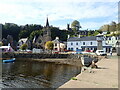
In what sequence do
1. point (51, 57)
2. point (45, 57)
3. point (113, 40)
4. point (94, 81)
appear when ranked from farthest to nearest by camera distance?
1. point (113, 40)
2. point (45, 57)
3. point (51, 57)
4. point (94, 81)

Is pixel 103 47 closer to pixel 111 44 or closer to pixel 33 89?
pixel 111 44

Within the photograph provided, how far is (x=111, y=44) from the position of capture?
55750mm

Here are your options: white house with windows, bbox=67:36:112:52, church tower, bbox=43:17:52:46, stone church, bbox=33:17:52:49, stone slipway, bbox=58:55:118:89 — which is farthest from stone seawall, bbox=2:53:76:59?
church tower, bbox=43:17:52:46

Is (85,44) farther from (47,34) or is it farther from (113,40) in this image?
(47,34)

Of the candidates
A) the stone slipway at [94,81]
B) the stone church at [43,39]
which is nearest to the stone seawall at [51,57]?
the stone slipway at [94,81]

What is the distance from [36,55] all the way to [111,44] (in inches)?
1155

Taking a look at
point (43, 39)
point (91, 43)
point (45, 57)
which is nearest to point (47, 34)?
point (43, 39)

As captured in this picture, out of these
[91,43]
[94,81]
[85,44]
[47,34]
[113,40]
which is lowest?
[94,81]

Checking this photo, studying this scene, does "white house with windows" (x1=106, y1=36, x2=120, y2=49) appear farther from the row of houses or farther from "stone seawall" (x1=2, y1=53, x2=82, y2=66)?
"stone seawall" (x1=2, y1=53, x2=82, y2=66)

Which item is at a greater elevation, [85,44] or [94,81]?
[85,44]

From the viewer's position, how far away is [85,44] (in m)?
58.5

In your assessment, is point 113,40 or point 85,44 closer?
point 113,40

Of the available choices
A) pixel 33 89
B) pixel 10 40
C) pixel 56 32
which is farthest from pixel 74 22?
pixel 33 89

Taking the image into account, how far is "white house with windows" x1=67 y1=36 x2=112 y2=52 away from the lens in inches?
2207
